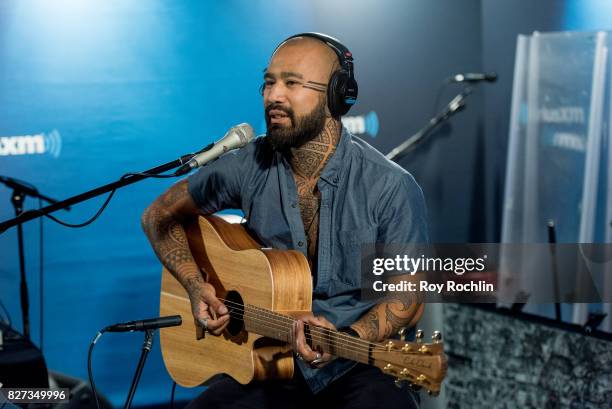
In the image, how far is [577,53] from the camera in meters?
4.90

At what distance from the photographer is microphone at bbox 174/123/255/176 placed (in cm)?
271

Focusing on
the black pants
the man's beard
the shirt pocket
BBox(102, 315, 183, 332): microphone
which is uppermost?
the man's beard

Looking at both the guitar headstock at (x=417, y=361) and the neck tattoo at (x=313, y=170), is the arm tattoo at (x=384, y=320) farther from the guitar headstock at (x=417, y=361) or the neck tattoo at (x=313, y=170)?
the neck tattoo at (x=313, y=170)

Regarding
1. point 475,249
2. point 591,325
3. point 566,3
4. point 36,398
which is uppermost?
point 566,3

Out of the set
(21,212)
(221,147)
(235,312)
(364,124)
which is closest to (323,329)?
(235,312)

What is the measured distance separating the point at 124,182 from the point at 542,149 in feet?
10.4

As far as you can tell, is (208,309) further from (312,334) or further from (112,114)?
(112,114)

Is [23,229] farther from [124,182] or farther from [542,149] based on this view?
[542,149]

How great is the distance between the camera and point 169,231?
3512 millimetres

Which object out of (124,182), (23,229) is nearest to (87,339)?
(23,229)

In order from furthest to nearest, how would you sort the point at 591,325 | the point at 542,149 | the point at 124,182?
the point at 542,149 < the point at 591,325 < the point at 124,182

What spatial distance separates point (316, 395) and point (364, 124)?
2883mm

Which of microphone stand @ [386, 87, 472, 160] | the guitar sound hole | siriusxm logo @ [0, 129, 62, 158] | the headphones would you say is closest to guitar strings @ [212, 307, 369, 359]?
the guitar sound hole

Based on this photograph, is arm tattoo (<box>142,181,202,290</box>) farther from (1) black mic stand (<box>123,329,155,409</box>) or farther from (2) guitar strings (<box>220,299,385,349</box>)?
(1) black mic stand (<box>123,329,155,409</box>)
